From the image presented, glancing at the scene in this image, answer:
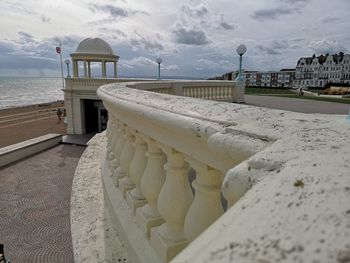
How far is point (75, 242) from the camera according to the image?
8.59 feet

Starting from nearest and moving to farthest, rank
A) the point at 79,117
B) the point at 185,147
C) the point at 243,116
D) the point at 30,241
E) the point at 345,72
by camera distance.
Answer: the point at 243,116 → the point at 185,147 → the point at 30,241 → the point at 79,117 → the point at 345,72

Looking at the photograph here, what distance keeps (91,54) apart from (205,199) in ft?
73.1

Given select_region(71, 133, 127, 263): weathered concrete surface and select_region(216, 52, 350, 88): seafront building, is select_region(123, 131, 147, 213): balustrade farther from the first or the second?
select_region(216, 52, 350, 88): seafront building

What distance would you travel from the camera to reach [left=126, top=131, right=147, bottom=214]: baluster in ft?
7.93

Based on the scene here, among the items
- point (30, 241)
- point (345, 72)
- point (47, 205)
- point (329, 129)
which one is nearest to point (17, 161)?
point (47, 205)

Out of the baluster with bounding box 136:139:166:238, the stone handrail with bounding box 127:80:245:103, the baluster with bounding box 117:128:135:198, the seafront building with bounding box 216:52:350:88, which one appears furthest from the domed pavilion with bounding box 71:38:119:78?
the seafront building with bounding box 216:52:350:88

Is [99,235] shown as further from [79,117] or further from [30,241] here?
[79,117]

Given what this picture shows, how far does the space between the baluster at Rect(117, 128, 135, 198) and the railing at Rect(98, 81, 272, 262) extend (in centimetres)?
1

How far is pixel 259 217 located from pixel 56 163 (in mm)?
11879

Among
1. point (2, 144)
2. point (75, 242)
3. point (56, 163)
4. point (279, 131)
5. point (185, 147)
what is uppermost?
point (279, 131)

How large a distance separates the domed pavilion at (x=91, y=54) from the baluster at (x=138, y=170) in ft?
69.5

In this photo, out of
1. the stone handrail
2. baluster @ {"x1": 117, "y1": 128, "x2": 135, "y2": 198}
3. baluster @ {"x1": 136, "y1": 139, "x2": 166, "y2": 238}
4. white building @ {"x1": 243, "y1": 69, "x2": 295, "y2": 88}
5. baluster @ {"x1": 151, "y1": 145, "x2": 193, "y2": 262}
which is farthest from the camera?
white building @ {"x1": 243, "y1": 69, "x2": 295, "y2": 88}

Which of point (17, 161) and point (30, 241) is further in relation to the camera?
point (17, 161)

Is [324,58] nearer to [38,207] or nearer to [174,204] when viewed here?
[38,207]
